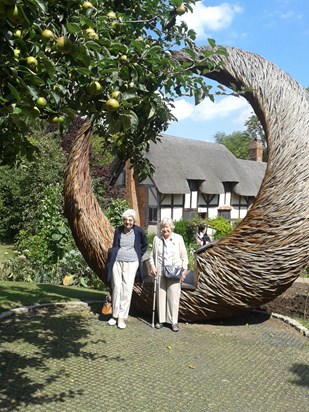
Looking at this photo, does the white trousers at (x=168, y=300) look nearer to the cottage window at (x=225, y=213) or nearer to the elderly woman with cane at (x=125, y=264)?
the elderly woman with cane at (x=125, y=264)

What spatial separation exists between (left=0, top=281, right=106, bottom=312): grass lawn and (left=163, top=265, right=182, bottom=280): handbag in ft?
6.65

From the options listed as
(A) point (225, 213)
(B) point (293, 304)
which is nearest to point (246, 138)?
(A) point (225, 213)

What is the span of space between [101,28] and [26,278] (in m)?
8.69

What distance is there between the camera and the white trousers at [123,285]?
585 centimetres

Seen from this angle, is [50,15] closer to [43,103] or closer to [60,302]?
[43,103]

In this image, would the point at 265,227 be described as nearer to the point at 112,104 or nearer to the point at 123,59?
the point at 123,59

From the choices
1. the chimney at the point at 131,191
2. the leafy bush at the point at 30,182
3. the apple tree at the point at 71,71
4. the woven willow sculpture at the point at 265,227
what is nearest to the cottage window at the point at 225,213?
the chimney at the point at 131,191

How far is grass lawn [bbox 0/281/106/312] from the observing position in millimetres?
6766

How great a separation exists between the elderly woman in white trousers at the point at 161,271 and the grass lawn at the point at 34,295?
5.88 ft

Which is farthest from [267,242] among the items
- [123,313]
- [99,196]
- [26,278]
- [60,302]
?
[99,196]

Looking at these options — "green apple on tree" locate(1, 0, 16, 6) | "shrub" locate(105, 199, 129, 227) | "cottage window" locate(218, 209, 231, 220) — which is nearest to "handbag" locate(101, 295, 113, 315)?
"green apple on tree" locate(1, 0, 16, 6)

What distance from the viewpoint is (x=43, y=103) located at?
223 centimetres

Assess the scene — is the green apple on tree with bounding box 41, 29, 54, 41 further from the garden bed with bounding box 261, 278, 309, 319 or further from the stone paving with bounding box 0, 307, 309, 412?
the garden bed with bounding box 261, 278, 309, 319

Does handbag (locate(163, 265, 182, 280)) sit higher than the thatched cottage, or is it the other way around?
the thatched cottage
